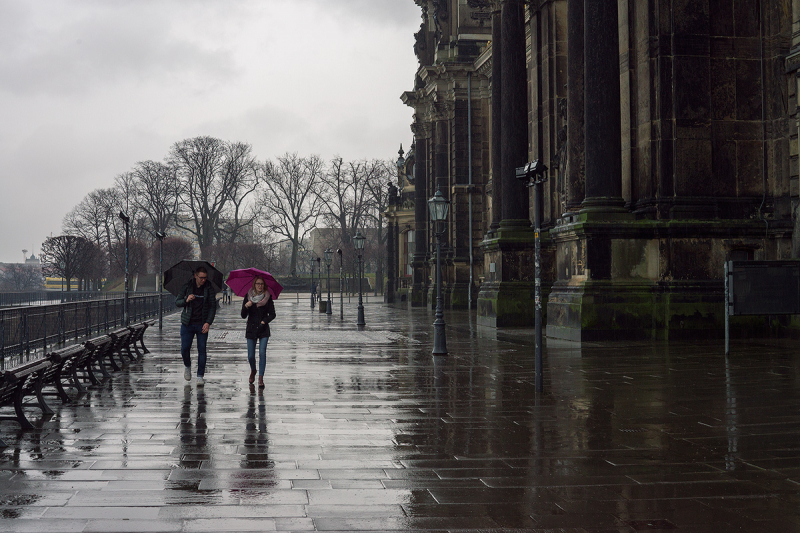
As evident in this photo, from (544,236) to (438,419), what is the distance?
18.4 m

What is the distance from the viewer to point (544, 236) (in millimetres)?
27250

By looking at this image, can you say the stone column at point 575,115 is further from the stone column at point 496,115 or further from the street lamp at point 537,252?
the street lamp at point 537,252

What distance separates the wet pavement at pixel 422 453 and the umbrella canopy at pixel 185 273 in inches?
60.4

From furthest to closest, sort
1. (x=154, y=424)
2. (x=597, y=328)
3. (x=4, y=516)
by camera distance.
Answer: (x=597, y=328) → (x=154, y=424) → (x=4, y=516)

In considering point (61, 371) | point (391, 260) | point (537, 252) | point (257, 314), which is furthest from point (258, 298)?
point (391, 260)

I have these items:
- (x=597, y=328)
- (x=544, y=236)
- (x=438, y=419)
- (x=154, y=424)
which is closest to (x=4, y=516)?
(x=154, y=424)

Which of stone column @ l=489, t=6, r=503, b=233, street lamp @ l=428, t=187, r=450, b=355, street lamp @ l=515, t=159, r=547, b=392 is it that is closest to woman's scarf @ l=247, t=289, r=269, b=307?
street lamp @ l=515, t=159, r=547, b=392

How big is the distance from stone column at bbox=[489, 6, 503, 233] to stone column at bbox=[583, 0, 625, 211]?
339 inches

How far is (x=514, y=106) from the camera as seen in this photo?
2688 centimetres

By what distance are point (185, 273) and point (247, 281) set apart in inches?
161

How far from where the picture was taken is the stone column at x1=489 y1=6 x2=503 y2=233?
96.6 ft

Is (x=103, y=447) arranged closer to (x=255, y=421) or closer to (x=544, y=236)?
(x=255, y=421)

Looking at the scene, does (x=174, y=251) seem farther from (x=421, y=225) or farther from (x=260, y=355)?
(x=260, y=355)

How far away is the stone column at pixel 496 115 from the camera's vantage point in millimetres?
29453
